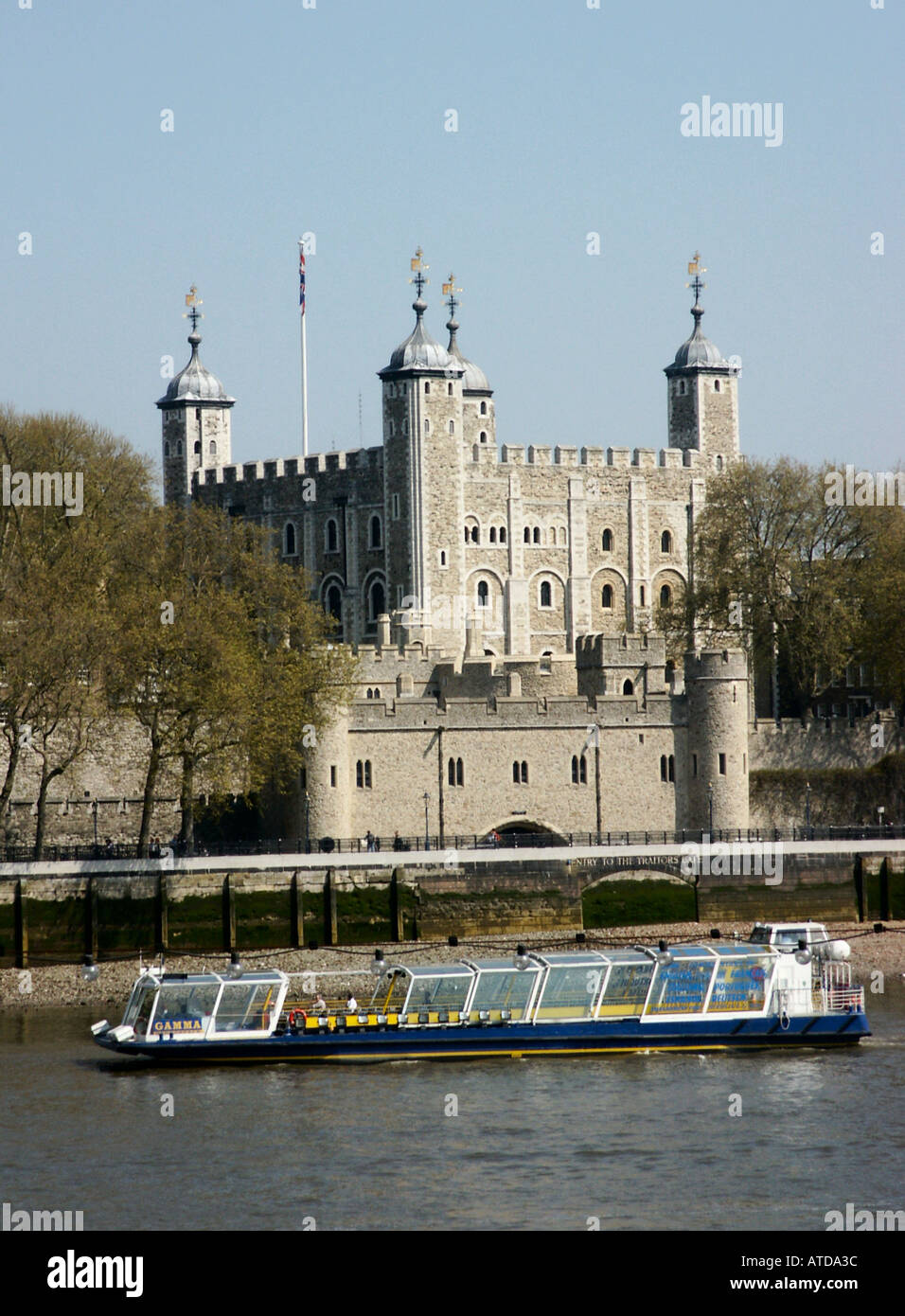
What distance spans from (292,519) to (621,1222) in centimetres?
6198

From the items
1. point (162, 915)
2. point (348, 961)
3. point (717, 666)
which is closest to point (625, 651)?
point (717, 666)

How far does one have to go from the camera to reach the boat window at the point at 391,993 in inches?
1812

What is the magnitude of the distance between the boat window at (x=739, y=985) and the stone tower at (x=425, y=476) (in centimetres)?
3989

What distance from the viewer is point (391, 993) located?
46188 mm

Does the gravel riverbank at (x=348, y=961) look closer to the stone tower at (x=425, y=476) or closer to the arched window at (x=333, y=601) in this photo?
the stone tower at (x=425, y=476)

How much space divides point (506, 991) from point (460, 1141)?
8.89 meters

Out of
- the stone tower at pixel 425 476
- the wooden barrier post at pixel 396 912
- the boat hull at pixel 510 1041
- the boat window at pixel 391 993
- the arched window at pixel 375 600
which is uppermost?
the stone tower at pixel 425 476

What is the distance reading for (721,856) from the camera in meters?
60.4

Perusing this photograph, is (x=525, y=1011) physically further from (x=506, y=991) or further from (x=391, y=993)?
(x=391, y=993)

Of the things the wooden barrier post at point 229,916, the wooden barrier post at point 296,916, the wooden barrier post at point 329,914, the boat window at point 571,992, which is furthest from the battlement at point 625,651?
the boat window at point 571,992

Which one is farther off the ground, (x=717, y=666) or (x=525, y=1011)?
(x=717, y=666)

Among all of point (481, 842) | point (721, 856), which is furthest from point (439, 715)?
point (721, 856)

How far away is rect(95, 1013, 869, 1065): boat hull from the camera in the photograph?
4412 centimetres
